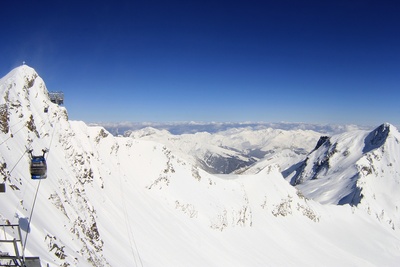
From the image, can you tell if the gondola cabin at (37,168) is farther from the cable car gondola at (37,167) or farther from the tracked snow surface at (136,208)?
the tracked snow surface at (136,208)

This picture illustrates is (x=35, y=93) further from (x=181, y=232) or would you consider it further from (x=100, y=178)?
(x=181, y=232)

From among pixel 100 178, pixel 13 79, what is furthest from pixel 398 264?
pixel 13 79

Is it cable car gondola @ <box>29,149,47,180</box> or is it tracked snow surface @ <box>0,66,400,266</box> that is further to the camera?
tracked snow surface @ <box>0,66,400,266</box>

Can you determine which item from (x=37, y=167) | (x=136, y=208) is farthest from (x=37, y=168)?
(x=136, y=208)

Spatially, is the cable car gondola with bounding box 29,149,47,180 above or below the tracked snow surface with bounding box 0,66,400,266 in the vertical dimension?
above

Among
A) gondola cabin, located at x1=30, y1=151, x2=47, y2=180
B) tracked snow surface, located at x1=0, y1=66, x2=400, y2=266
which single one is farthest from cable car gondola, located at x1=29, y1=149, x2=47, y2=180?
tracked snow surface, located at x1=0, y1=66, x2=400, y2=266

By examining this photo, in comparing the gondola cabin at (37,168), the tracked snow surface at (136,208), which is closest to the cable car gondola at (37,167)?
the gondola cabin at (37,168)

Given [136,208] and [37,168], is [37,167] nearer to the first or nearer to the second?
[37,168]

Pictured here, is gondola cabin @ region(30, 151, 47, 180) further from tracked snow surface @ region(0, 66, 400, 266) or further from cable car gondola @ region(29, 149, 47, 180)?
tracked snow surface @ region(0, 66, 400, 266)
